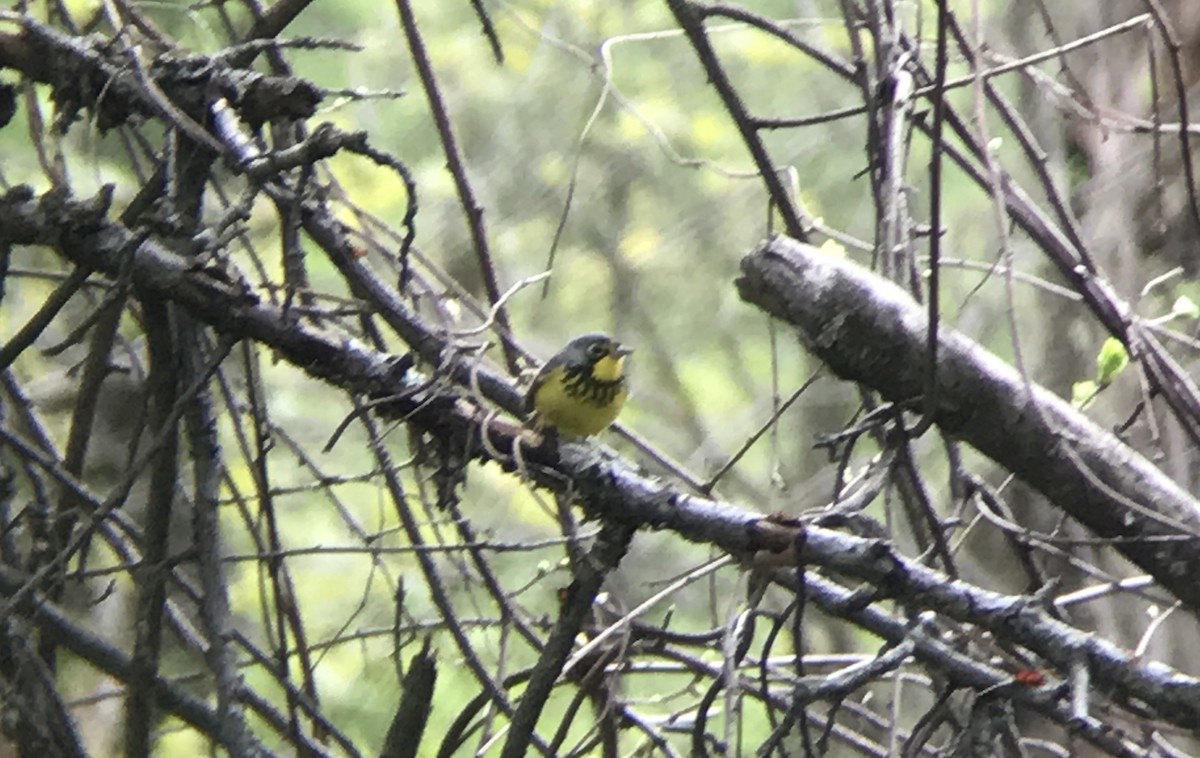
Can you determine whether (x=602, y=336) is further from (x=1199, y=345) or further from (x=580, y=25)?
(x=580, y=25)

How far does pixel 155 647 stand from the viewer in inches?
61.1

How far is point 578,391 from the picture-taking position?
1.70m

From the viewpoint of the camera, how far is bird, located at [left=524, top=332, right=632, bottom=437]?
1658mm

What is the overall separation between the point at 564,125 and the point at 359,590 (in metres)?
1.70

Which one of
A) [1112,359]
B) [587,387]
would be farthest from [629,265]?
[587,387]

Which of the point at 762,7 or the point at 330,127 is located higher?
the point at 762,7

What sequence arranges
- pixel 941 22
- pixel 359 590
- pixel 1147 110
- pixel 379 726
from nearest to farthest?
A: pixel 941 22
pixel 1147 110
pixel 379 726
pixel 359 590

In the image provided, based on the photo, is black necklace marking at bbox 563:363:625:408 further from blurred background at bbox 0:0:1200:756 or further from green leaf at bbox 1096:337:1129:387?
blurred background at bbox 0:0:1200:756

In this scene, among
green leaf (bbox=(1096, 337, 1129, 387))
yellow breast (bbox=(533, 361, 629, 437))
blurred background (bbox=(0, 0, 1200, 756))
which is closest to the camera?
yellow breast (bbox=(533, 361, 629, 437))

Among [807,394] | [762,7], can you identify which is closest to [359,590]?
[807,394]

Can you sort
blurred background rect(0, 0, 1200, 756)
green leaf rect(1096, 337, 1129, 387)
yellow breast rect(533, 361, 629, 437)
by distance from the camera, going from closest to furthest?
yellow breast rect(533, 361, 629, 437) → green leaf rect(1096, 337, 1129, 387) → blurred background rect(0, 0, 1200, 756)

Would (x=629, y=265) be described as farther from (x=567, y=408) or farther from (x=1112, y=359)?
(x=567, y=408)

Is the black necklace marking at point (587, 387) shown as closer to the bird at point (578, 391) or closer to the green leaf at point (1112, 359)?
the bird at point (578, 391)

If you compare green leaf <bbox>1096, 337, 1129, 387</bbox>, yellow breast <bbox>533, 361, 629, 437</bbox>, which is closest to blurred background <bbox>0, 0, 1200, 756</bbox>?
green leaf <bbox>1096, 337, 1129, 387</bbox>
